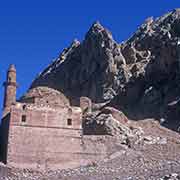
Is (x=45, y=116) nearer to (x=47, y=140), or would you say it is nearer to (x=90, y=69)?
(x=47, y=140)

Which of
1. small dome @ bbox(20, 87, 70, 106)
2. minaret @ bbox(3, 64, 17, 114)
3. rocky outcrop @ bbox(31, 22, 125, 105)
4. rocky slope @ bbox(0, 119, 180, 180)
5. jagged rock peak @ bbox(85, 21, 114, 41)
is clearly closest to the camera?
rocky slope @ bbox(0, 119, 180, 180)

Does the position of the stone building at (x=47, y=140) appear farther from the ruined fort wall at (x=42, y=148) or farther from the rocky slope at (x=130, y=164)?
the rocky slope at (x=130, y=164)

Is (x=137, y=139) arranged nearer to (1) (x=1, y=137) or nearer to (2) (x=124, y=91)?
(1) (x=1, y=137)

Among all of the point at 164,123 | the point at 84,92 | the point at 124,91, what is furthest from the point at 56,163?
the point at 84,92

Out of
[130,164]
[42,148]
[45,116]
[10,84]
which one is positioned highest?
[10,84]

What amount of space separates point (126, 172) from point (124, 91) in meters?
34.7

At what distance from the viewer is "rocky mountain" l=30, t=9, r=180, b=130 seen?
6406 cm

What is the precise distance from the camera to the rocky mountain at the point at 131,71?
64062mm

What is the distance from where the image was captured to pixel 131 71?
238 ft

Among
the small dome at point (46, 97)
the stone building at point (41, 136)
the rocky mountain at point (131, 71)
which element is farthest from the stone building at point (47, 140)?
the rocky mountain at point (131, 71)

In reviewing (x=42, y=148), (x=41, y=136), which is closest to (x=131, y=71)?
(x=41, y=136)

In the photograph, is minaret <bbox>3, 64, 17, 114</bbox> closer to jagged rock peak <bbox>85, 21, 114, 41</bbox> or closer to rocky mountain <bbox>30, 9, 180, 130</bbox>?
rocky mountain <bbox>30, 9, 180, 130</bbox>

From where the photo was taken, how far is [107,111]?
51.6 metres

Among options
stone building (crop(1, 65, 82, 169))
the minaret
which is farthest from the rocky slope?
the minaret
